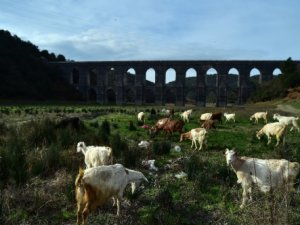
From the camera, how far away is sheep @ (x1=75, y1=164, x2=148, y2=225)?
696cm

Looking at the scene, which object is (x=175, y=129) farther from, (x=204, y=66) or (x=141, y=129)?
(x=204, y=66)

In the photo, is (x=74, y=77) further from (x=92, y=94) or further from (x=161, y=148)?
(x=161, y=148)

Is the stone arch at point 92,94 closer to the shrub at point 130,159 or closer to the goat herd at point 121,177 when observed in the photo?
the shrub at point 130,159

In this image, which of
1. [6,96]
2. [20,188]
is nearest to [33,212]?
[20,188]

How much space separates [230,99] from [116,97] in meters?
26.8

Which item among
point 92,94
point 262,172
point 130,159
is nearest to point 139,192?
point 262,172

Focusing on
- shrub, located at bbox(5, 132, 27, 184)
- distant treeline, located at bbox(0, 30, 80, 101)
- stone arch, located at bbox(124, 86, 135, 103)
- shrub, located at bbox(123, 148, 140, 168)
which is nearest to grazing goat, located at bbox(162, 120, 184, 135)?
shrub, located at bbox(123, 148, 140, 168)

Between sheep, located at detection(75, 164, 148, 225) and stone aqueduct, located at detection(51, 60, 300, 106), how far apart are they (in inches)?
3403

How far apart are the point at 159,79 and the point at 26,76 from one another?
28.5 meters

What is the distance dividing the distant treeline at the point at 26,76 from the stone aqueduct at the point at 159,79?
15.7 ft

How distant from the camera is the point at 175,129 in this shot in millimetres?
18594

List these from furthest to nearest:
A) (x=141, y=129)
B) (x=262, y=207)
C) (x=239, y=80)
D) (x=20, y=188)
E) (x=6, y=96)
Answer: (x=239, y=80)
(x=6, y=96)
(x=141, y=129)
(x=20, y=188)
(x=262, y=207)

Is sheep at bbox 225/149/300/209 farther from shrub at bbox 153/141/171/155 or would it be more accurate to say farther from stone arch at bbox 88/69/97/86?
stone arch at bbox 88/69/97/86

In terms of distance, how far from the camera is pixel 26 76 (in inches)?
3666
